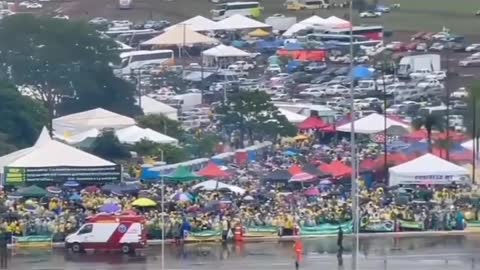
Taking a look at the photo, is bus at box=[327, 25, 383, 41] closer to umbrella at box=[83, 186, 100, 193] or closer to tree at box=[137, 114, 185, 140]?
tree at box=[137, 114, 185, 140]

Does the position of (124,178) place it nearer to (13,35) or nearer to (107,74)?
(107,74)

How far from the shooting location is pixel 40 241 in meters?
22.7

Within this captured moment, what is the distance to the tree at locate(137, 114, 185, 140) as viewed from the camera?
1232 inches

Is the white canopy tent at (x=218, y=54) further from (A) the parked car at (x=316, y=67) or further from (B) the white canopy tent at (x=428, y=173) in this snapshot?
(B) the white canopy tent at (x=428, y=173)

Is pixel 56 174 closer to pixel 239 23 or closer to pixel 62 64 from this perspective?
pixel 62 64

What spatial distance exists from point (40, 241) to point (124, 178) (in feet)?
13.6

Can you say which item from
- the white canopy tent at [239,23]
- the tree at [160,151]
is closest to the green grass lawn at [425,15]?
the white canopy tent at [239,23]

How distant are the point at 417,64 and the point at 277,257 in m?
19.3

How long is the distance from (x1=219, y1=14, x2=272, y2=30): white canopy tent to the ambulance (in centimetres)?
2457

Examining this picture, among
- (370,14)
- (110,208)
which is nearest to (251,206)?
(110,208)

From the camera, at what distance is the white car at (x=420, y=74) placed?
3926 cm

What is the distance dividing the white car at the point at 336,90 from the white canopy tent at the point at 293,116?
14.8ft

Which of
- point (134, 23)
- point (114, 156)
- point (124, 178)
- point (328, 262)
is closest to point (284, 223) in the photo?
point (328, 262)

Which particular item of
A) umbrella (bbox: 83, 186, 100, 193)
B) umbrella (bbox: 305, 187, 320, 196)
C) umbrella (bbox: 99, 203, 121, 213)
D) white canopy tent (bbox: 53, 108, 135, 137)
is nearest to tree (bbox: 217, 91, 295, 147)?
white canopy tent (bbox: 53, 108, 135, 137)
